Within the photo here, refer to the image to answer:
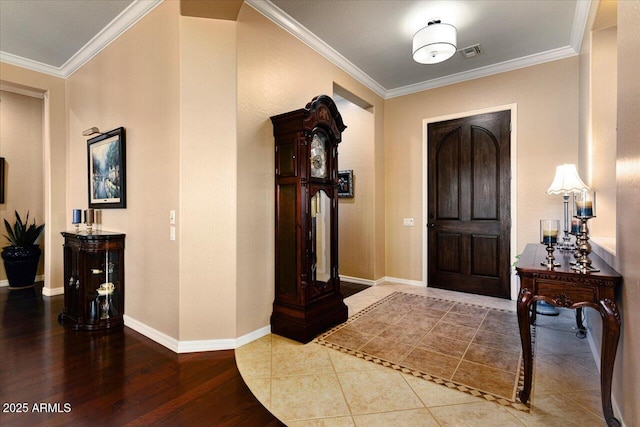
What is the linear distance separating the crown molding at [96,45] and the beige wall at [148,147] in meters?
0.06

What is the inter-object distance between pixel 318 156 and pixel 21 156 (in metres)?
5.09

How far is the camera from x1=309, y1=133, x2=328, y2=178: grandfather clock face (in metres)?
2.83

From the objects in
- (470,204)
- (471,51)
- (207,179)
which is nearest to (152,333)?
(207,179)

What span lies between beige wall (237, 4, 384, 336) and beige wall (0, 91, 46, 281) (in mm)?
4432

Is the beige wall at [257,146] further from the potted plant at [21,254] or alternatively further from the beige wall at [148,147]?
the potted plant at [21,254]

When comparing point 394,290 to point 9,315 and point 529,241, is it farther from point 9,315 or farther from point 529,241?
point 9,315

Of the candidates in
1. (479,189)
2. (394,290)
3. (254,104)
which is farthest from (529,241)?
(254,104)

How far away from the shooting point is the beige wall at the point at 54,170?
4.02m

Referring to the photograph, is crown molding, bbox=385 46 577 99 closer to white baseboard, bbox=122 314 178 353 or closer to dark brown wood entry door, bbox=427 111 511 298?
dark brown wood entry door, bbox=427 111 511 298

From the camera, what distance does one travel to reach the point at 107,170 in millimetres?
3273

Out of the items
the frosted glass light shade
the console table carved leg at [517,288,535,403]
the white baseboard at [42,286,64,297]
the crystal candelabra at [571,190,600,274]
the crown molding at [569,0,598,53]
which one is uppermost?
the crown molding at [569,0,598,53]

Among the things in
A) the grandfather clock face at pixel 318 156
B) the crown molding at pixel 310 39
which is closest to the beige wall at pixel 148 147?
the crown molding at pixel 310 39

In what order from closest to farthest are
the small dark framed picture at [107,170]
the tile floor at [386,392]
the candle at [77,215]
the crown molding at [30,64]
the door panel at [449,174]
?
the tile floor at [386,392]
the small dark framed picture at [107,170]
the candle at [77,215]
the crown molding at [30,64]
the door panel at [449,174]

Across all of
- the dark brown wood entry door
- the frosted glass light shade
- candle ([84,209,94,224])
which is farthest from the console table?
candle ([84,209,94,224])
